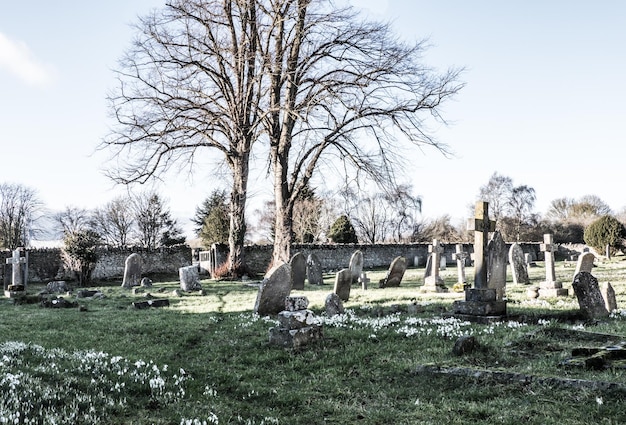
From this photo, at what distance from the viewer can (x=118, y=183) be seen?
2411cm

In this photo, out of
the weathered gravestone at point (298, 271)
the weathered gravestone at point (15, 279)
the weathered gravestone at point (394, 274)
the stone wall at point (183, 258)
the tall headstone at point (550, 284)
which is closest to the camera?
the tall headstone at point (550, 284)

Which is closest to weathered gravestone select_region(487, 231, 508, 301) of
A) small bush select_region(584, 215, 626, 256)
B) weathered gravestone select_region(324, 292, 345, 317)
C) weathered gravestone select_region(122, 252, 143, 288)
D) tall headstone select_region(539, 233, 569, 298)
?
tall headstone select_region(539, 233, 569, 298)

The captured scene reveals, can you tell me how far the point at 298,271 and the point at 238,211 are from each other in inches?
305

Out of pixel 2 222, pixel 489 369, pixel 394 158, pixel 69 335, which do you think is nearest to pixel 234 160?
pixel 394 158

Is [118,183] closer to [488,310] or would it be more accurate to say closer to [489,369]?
[488,310]

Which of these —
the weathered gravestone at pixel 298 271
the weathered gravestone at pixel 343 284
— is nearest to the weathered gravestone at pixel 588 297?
the weathered gravestone at pixel 343 284

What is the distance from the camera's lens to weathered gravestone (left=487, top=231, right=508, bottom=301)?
45.1 feet

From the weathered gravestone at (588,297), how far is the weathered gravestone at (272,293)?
6663mm

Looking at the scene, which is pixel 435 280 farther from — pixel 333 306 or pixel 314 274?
pixel 333 306

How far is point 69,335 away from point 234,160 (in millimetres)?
17462

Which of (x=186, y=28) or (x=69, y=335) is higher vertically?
(x=186, y=28)

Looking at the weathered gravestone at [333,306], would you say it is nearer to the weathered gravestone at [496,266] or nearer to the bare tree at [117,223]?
the weathered gravestone at [496,266]

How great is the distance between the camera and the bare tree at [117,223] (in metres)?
53.5

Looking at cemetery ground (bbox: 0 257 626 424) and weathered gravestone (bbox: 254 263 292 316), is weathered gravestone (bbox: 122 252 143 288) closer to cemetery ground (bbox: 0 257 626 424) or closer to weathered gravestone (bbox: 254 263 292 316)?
cemetery ground (bbox: 0 257 626 424)
